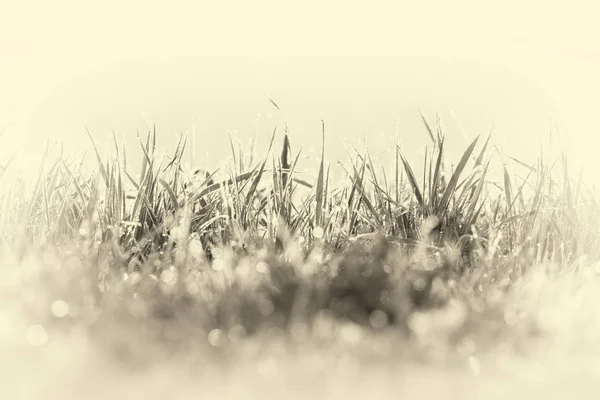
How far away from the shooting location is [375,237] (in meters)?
1.63

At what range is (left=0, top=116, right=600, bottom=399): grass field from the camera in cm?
103

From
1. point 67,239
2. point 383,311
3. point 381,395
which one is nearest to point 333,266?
point 383,311

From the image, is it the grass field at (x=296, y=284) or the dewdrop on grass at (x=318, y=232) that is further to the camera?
the dewdrop on grass at (x=318, y=232)

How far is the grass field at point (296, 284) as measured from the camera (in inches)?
40.7

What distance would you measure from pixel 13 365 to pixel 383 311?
2.18 ft

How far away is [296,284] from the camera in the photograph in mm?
1329

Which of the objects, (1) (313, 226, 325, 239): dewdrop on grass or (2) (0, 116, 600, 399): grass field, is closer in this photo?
(2) (0, 116, 600, 399): grass field

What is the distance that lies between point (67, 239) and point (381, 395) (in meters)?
1.01

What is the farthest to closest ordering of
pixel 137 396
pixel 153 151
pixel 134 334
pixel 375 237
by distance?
1. pixel 153 151
2. pixel 375 237
3. pixel 134 334
4. pixel 137 396

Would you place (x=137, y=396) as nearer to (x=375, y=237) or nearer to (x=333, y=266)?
(x=333, y=266)

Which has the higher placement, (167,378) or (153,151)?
(153,151)

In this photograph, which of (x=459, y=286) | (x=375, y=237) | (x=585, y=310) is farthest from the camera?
(x=375, y=237)

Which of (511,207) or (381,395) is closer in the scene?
(381,395)

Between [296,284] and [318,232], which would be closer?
[296,284]
